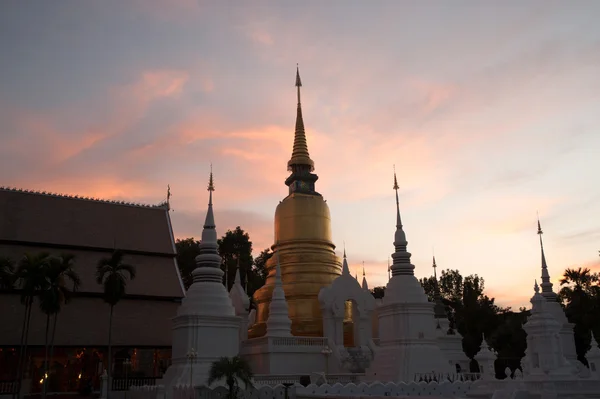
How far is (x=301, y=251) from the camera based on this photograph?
31.9 meters

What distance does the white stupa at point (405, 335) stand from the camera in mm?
23703

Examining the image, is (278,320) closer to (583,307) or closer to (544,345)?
(544,345)

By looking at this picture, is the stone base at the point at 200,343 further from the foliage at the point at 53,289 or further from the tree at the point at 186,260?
the tree at the point at 186,260

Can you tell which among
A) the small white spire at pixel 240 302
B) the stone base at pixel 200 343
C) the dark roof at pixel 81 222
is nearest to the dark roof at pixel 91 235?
the dark roof at pixel 81 222

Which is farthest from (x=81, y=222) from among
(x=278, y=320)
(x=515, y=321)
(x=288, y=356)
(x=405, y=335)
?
(x=515, y=321)

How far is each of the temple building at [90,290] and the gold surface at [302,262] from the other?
6.28 metres

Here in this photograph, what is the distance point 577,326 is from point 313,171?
58.0ft

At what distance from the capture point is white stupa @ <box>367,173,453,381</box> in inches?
933

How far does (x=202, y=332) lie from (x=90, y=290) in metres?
13.3

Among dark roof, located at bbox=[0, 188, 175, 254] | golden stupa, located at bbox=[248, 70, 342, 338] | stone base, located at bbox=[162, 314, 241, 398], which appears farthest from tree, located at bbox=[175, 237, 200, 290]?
stone base, located at bbox=[162, 314, 241, 398]

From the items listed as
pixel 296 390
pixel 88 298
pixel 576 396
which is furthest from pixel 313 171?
pixel 576 396

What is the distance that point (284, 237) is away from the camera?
3297 cm

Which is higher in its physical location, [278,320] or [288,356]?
[278,320]

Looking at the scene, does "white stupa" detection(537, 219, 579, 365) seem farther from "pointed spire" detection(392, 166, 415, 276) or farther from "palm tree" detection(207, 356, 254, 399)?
"palm tree" detection(207, 356, 254, 399)
